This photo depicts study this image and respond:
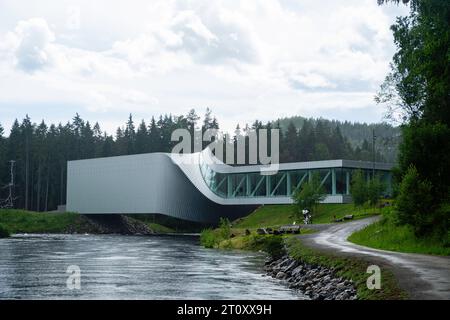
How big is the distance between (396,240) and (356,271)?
9.98 m

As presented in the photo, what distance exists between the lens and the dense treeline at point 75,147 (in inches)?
4284

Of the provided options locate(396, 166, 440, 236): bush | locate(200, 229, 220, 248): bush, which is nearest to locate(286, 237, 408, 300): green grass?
locate(396, 166, 440, 236): bush

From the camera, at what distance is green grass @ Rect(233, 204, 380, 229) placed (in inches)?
2445

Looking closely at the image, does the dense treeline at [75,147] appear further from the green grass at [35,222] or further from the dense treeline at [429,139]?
the dense treeline at [429,139]

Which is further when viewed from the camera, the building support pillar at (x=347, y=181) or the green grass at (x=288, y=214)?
the building support pillar at (x=347, y=181)

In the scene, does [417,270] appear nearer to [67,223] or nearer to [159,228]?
[67,223]

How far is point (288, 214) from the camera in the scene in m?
71.9

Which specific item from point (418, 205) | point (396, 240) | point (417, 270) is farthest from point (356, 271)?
point (396, 240)

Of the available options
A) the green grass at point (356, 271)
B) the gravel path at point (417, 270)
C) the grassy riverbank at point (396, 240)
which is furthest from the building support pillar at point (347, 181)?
the gravel path at point (417, 270)

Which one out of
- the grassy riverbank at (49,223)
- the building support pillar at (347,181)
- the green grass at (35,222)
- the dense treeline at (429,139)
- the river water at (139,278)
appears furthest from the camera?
the grassy riverbank at (49,223)

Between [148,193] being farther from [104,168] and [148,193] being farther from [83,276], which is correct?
[83,276]

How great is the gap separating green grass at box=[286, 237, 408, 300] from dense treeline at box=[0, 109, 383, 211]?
82.0 metres

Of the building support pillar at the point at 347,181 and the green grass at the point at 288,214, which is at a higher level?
the building support pillar at the point at 347,181

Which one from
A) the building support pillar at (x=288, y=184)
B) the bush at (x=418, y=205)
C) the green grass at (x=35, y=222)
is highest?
the building support pillar at (x=288, y=184)
